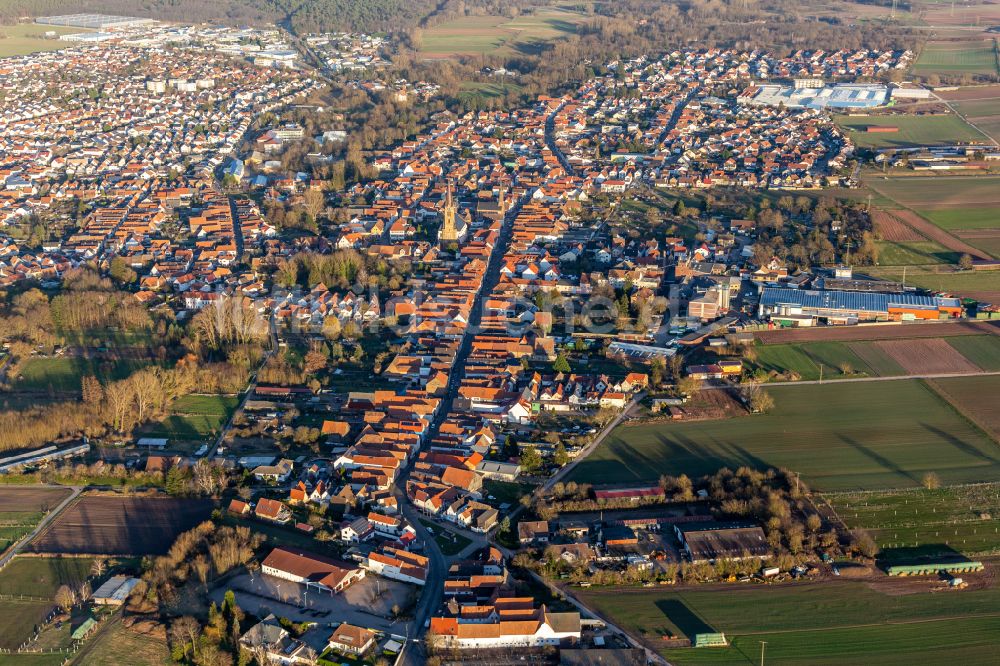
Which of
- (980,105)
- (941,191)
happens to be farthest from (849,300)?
(980,105)

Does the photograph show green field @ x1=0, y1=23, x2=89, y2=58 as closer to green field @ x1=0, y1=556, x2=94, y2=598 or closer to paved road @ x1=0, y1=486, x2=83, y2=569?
paved road @ x1=0, y1=486, x2=83, y2=569

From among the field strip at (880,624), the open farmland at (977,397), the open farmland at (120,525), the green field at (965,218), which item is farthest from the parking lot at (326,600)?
the green field at (965,218)

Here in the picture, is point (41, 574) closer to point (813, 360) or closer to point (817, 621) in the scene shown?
point (817, 621)

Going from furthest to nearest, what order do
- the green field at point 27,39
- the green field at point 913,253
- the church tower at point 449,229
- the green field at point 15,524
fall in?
the green field at point 27,39, the church tower at point 449,229, the green field at point 913,253, the green field at point 15,524

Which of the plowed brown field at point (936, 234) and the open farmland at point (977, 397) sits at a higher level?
the plowed brown field at point (936, 234)

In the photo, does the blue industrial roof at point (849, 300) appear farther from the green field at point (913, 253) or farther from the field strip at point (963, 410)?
the field strip at point (963, 410)

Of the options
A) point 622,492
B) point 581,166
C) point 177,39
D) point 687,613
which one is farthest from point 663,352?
point 177,39

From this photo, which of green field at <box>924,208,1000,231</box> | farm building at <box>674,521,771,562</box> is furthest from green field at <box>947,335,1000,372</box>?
farm building at <box>674,521,771,562</box>
